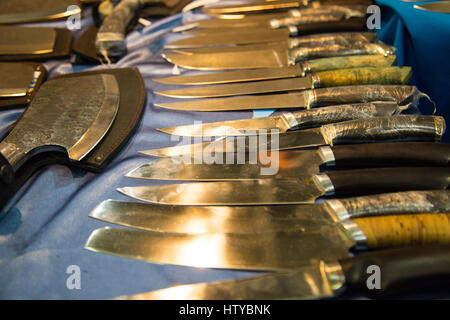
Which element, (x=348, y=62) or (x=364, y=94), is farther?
(x=348, y=62)

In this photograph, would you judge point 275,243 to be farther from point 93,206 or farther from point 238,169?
point 93,206

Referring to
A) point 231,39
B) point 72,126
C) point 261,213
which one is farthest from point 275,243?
point 231,39

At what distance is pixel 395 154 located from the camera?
2.18 feet

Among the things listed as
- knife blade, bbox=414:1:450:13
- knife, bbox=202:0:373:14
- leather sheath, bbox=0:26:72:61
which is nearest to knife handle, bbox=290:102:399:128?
knife blade, bbox=414:1:450:13

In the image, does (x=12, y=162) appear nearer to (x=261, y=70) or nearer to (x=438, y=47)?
(x=261, y=70)

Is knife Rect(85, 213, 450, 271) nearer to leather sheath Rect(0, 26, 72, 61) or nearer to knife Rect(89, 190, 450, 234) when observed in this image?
knife Rect(89, 190, 450, 234)

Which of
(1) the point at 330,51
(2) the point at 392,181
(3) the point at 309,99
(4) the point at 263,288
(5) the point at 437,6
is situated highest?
(5) the point at 437,6

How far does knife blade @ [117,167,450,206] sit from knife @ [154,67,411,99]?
0.34 metres

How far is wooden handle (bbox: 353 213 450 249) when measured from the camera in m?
0.53

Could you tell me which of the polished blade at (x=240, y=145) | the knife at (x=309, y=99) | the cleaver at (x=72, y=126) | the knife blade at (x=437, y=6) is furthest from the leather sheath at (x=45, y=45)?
the knife blade at (x=437, y=6)

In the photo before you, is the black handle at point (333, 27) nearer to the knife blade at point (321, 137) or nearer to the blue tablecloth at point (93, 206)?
the blue tablecloth at point (93, 206)

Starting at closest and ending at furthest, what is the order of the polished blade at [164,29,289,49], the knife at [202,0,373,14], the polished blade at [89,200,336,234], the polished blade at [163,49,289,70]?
the polished blade at [89,200,336,234] → the polished blade at [163,49,289,70] → the polished blade at [164,29,289,49] → the knife at [202,0,373,14]

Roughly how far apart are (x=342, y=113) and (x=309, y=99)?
101mm
